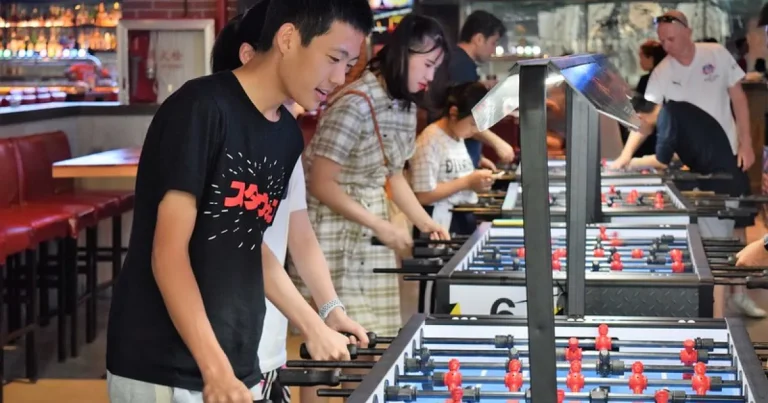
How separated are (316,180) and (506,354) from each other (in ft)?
5.20

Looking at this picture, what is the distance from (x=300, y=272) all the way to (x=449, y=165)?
10.1 feet

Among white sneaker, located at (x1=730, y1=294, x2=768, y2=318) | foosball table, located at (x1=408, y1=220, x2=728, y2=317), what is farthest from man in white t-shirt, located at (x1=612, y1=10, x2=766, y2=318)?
foosball table, located at (x1=408, y1=220, x2=728, y2=317)

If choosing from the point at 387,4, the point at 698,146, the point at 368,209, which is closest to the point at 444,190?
the point at 368,209

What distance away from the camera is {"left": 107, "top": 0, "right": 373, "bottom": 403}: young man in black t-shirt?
2.27 metres

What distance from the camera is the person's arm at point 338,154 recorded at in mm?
4219

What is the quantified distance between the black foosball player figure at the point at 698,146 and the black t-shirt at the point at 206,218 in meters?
5.56

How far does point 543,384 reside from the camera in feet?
6.89

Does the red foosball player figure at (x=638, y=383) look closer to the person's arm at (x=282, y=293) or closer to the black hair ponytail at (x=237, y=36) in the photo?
the person's arm at (x=282, y=293)

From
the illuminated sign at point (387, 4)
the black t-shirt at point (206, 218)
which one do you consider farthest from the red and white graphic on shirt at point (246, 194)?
the illuminated sign at point (387, 4)

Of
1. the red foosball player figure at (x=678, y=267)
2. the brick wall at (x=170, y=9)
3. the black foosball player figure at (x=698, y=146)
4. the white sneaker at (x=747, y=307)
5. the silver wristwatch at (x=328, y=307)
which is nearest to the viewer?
the silver wristwatch at (x=328, y=307)

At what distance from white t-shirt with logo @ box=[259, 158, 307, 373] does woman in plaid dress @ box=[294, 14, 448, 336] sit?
1.11 metres

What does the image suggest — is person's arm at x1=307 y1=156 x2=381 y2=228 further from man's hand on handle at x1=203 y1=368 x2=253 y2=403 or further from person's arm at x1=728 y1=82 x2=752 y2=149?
person's arm at x1=728 y1=82 x2=752 y2=149

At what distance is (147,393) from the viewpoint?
243 cm

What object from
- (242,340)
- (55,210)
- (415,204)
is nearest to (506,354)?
(242,340)
